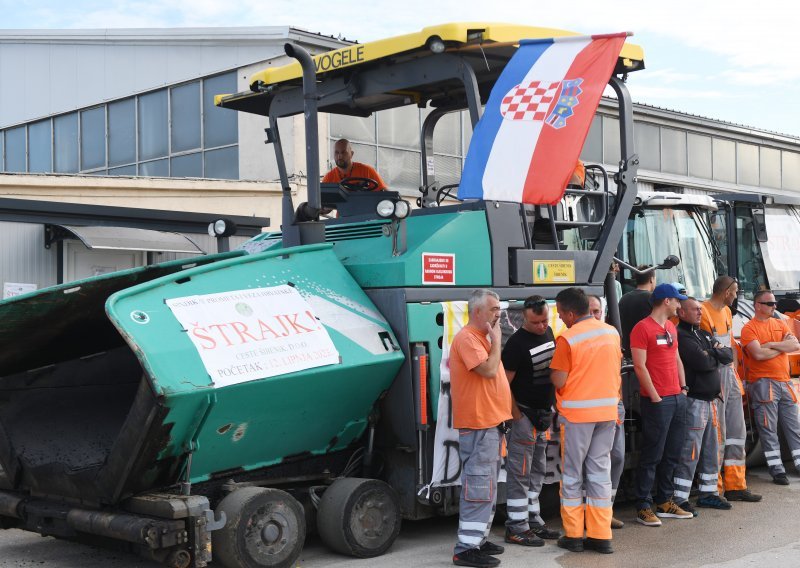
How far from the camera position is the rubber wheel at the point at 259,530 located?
5613 mm

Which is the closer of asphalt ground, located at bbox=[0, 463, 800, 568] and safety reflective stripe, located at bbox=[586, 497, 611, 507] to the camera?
asphalt ground, located at bbox=[0, 463, 800, 568]

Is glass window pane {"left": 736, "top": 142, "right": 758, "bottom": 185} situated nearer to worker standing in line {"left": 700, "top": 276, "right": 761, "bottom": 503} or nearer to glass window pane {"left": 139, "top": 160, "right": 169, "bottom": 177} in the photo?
glass window pane {"left": 139, "top": 160, "right": 169, "bottom": 177}

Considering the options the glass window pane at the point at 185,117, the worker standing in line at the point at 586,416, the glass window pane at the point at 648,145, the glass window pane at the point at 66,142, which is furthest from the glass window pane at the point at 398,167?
the worker standing in line at the point at 586,416

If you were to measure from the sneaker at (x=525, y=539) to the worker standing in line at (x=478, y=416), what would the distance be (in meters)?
0.51

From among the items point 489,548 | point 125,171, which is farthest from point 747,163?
point 489,548

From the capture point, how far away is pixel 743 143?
29203mm

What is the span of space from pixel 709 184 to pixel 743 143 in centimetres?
230

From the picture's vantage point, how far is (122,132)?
23.7 metres

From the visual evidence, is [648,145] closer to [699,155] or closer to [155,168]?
[699,155]

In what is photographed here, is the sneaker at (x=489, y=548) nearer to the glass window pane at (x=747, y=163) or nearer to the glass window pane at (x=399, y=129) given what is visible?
the glass window pane at (x=399, y=129)

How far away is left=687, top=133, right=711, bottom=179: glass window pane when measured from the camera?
27.4 meters

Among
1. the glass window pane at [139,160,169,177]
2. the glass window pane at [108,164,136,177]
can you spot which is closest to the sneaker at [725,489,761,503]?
the glass window pane at [139,160,169,177]

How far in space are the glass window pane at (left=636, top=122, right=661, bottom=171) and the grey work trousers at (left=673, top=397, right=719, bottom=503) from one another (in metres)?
18.5

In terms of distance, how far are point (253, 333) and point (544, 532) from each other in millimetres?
2485
